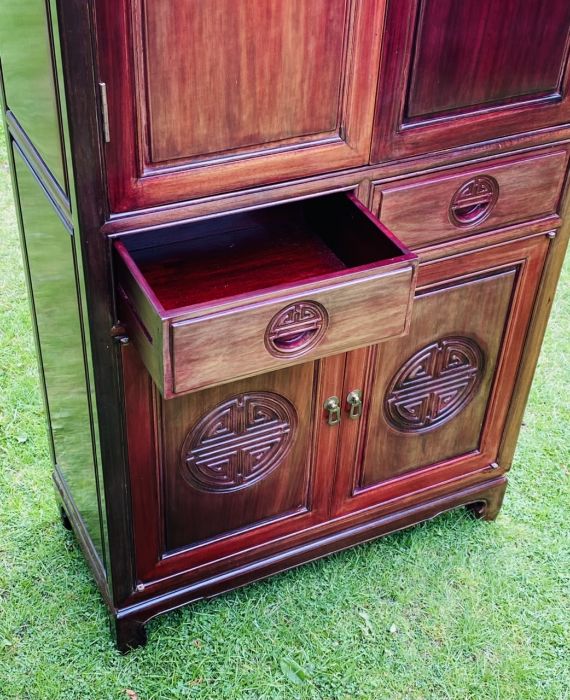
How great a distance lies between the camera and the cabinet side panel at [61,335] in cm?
157

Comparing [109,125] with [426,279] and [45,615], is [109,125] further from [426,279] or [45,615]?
[45,615]

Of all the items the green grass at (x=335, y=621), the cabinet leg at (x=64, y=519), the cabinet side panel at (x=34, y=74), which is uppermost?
the cabinet side panel at (x=34, y=74)

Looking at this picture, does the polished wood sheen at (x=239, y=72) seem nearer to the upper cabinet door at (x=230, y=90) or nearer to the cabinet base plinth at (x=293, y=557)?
the upper cabinet door at (x=230, y=90)

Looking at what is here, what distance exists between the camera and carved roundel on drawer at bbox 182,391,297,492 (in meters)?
1.73

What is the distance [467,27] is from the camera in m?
1.50

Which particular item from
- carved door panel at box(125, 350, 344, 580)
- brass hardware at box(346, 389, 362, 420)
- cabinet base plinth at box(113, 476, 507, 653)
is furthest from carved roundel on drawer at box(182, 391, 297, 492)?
cabinet base plinth at box(113, 476, 507, 653)

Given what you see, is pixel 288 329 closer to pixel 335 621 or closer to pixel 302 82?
pixel 302 82

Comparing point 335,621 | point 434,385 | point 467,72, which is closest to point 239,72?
point 467,72

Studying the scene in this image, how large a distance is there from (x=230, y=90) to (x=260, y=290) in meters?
0.30

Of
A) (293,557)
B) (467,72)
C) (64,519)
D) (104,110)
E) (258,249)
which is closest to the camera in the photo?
(104,110)

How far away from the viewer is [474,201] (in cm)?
172

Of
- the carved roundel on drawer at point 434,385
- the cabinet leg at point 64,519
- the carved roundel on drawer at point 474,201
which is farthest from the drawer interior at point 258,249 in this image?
the cabinet leg at point 64,519

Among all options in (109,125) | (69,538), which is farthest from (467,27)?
(69,538)

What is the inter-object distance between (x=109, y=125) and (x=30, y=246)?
54 cm
